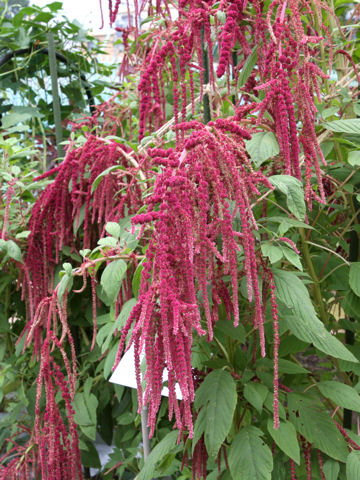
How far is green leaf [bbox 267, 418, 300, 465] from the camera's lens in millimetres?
825

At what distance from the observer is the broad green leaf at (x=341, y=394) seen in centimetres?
88

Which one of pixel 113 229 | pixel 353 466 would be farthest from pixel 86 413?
pixel 353 466

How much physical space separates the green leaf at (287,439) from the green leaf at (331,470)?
126mm

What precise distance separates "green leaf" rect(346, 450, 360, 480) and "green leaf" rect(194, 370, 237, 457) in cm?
23

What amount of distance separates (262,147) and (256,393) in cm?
44

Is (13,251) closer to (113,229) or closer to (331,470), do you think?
(113,229)

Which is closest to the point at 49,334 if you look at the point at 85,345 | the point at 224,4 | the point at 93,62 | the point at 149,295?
the point at 149,295

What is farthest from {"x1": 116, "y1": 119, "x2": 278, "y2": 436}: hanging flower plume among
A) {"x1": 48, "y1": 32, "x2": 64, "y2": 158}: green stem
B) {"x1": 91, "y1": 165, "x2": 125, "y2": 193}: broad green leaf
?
{"x1": 48, "y1": 32, "x2": 64, "y2": 158}: green stem

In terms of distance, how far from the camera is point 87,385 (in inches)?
61.1

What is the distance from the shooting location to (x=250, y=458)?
32.6 inches

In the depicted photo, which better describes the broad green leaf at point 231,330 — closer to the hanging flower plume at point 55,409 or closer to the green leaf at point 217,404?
the green leaf at point 217,404

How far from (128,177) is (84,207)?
0.18 metres

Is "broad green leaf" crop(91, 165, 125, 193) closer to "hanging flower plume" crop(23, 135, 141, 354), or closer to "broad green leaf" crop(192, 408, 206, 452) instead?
"hanging flower plume" crop(23, 135, 141, 354)

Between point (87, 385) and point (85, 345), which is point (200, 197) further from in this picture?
point (85, 345)
